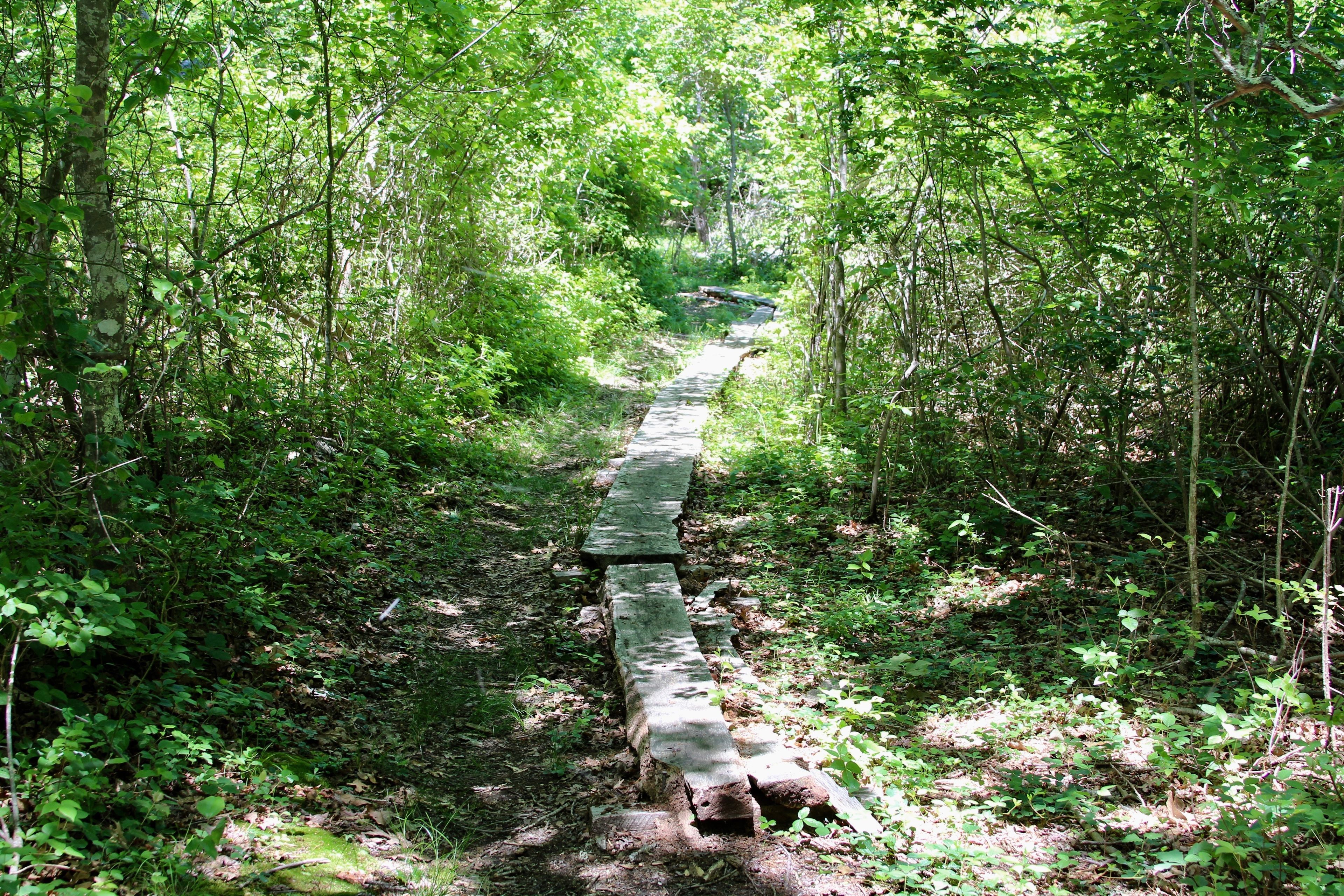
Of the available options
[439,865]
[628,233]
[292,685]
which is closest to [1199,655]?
[439,865]

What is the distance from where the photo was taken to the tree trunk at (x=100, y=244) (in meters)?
3.34

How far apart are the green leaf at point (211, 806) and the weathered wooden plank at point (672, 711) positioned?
149 centimetres

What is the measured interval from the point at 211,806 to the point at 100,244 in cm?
233

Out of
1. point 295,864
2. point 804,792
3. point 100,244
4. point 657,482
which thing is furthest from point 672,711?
point 657,482

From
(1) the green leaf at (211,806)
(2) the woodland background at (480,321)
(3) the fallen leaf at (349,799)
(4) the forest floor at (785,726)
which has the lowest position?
(4) the forest floor at (785,726)

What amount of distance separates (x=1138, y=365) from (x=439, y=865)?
5048mm

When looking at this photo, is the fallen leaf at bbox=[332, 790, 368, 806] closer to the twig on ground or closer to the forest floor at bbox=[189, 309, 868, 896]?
the forest floor at bbox=[189, 309, 868, 896]

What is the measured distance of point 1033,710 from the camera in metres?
3.66

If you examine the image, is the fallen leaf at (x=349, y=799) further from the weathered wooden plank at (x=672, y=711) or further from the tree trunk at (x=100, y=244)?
the tree trunk at (x=100, y=244)

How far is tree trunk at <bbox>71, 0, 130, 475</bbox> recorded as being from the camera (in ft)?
10.9

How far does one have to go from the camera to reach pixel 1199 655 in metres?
4.04

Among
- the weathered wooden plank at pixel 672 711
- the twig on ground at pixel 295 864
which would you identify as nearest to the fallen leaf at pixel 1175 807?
the weathered wooden plank at pixel 672 711

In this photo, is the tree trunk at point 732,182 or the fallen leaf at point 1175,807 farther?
the tree trunk at point 732,182

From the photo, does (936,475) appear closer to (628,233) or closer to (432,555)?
(432,555)
